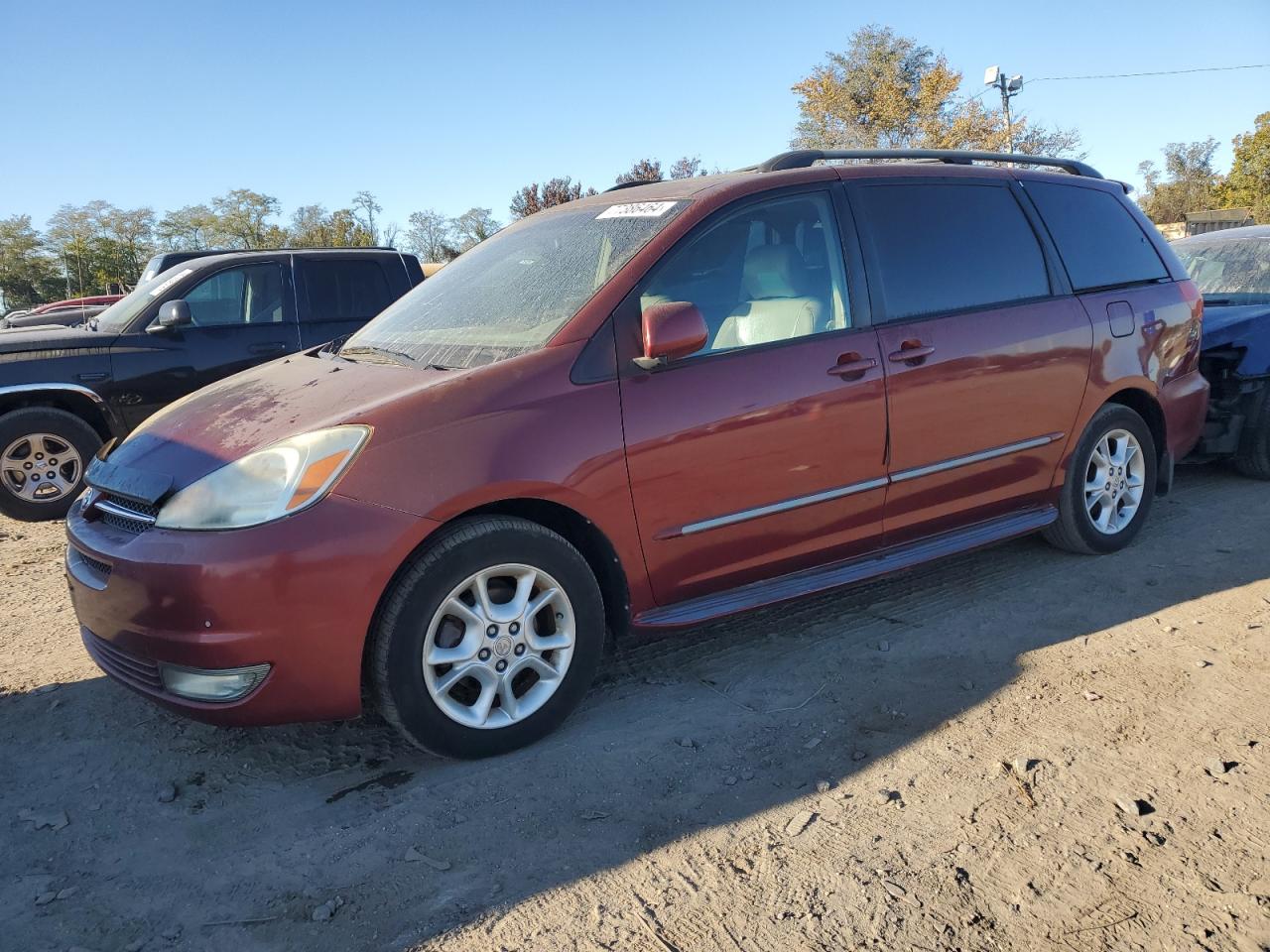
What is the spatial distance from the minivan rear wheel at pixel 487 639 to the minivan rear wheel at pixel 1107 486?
8.83ft

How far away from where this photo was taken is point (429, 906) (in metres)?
2.34

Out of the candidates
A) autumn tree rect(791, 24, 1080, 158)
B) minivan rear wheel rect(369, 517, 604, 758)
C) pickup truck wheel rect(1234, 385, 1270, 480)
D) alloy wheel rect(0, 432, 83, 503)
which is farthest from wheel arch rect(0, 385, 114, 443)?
autumn tree rect(791, 24, 1080, 158)

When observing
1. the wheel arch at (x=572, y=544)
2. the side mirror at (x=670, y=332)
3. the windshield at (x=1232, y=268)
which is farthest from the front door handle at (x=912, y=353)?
the windshield at (x=1232, y=268)

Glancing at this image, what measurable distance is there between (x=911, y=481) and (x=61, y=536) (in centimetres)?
552

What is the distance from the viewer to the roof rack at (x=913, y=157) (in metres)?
3.95

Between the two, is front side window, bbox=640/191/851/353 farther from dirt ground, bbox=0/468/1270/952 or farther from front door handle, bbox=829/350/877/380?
dirt ground, bbox=0/468/1270/952

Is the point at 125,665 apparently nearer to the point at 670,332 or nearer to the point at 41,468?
the point at 670,332

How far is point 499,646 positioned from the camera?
299 cm

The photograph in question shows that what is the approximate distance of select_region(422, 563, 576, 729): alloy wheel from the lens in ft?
9.58

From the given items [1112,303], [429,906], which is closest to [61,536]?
[429,906]

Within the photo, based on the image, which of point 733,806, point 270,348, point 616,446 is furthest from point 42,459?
point 733,806

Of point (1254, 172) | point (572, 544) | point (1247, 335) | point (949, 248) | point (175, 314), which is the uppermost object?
point (1254, 172)

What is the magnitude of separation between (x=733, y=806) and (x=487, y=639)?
0.91 meters

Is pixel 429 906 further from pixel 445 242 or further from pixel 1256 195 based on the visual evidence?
pixel 445 242
